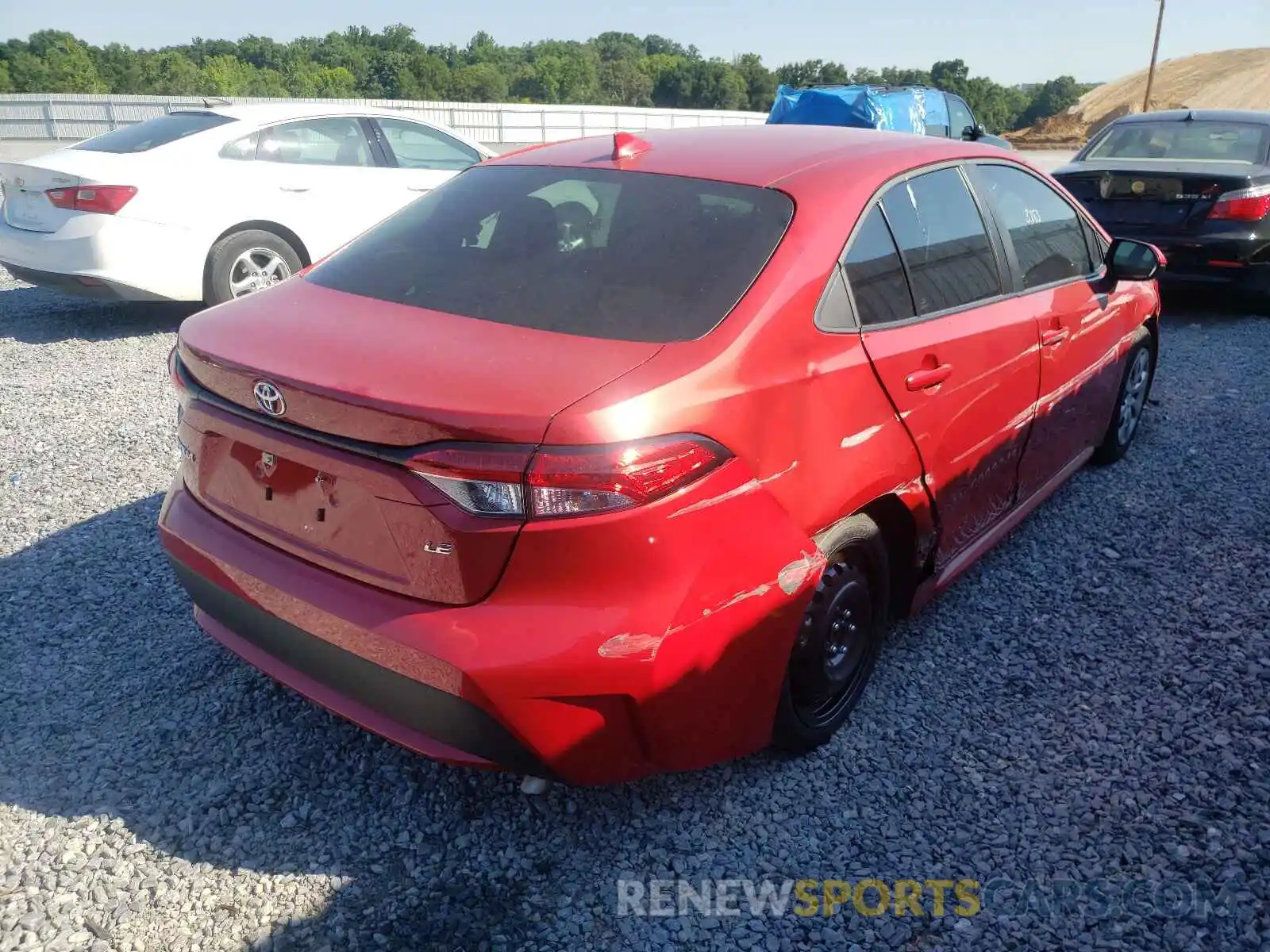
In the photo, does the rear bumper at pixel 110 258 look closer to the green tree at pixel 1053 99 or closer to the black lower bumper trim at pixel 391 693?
the black lower bumper trim at pixel 391 693

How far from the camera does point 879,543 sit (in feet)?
8.91

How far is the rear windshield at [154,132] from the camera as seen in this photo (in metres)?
6.79

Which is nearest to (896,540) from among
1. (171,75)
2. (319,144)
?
(319,144)

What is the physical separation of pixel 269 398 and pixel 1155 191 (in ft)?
24.2

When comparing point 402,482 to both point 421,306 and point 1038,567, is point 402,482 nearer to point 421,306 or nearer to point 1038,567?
point 421,306

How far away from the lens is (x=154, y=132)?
22.9 feet

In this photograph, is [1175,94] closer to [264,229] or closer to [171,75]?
[171,75]

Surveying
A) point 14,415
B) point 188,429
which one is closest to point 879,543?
point 188,429

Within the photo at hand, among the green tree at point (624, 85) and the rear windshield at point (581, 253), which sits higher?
the green tree at point (624, 85)

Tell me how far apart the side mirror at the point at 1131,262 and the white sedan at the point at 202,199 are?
17.6 feet

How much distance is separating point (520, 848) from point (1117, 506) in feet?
10.7

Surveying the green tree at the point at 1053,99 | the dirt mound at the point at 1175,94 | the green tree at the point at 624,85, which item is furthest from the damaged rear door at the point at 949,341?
the green tree at the point at 624,85

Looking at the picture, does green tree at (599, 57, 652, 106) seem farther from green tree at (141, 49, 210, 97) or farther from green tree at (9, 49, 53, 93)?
green tree at (9, 49, 53, 93)

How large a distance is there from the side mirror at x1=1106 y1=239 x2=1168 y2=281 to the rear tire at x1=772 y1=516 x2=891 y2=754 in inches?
80.4
